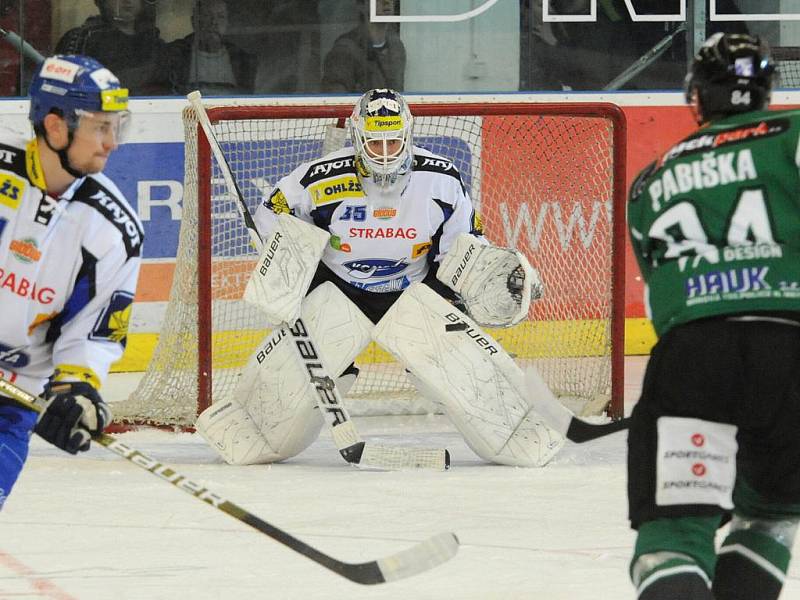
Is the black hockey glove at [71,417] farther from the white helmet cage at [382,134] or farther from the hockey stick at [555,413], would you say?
the white helmet cage at [382,134]

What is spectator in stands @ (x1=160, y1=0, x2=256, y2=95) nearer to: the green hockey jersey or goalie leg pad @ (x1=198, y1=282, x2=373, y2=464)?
goalie leg pad @ (x1=198, y1=282, x2=373, y2=464)

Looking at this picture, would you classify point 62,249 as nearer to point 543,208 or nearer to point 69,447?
point 69,447

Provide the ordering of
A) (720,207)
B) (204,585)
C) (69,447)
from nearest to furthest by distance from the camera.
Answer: (720,207) < (69,447) < (204,585)

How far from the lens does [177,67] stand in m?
5.99

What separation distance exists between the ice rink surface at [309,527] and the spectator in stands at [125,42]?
1.64m

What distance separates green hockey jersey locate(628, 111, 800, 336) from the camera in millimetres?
2094

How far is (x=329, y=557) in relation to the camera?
279 centimetres

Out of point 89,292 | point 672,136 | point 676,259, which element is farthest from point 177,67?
point 676,259

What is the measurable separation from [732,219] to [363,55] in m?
4.10

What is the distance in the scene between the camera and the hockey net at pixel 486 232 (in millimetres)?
5117

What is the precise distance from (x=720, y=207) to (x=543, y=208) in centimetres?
363

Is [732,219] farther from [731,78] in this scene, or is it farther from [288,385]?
[288,385]

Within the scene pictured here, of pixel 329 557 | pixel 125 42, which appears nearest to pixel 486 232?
pixel 125 42

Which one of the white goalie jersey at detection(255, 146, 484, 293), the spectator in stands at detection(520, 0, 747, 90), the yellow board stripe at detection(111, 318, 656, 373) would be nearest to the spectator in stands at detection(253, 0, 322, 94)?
the spectator in stands at detection(520, 0, 747, 90)
